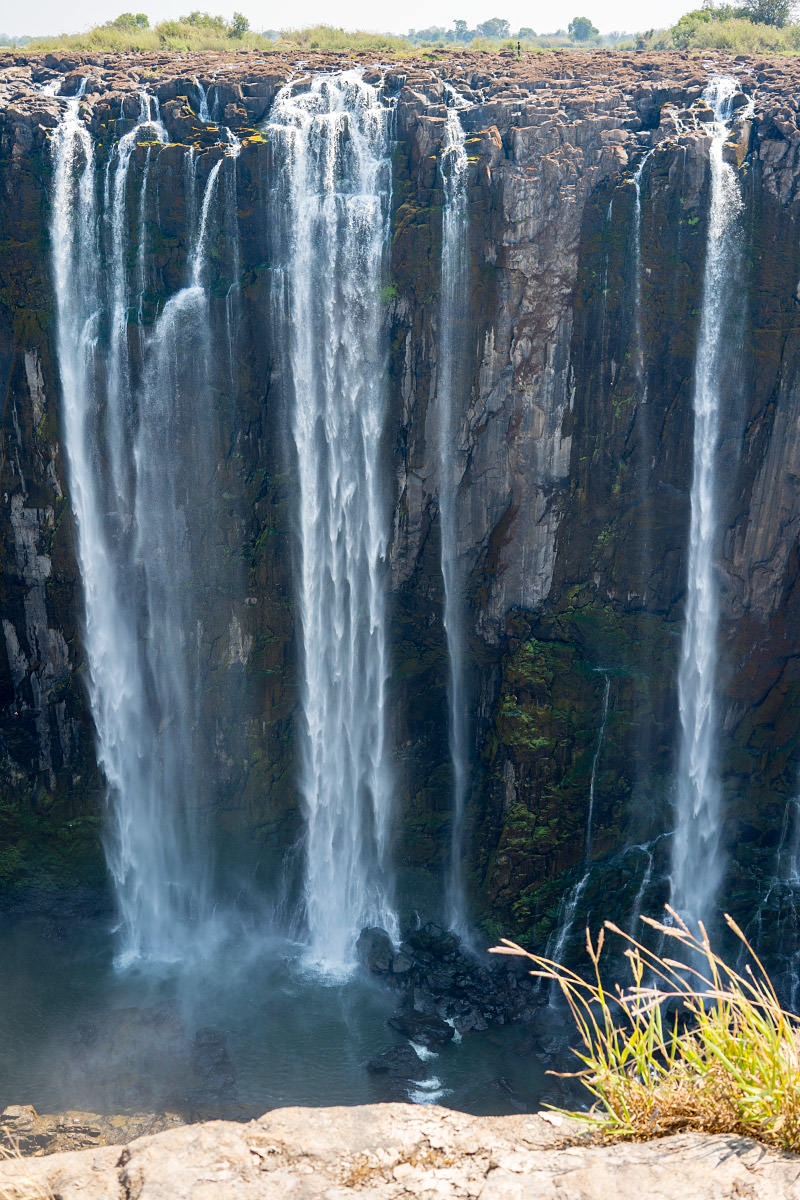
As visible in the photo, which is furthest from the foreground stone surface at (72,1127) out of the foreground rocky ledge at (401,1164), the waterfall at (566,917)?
the foreground rocky ledge at (401,1164)

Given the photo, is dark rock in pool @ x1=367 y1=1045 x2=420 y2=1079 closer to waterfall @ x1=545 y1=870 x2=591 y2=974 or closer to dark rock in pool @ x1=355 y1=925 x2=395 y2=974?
Result: dark rock in pool @ x1=355 y1=925 x2=395 y2=974

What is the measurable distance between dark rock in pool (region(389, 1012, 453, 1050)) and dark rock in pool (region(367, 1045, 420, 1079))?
308 millimetres

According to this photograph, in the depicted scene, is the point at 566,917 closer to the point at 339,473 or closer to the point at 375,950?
the point at 375,950

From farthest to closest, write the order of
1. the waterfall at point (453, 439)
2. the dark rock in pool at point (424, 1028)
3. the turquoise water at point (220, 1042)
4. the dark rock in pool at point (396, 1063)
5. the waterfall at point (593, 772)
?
the waterfall at point (593, 772) → the waterfall at point (453, 439) → the dark rock in pool at point (424, 1028) → the dark rock in pool at point (396, 1063) → the turquoise water at point (220, 1042)

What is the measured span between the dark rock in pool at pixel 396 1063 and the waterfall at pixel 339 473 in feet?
8.19

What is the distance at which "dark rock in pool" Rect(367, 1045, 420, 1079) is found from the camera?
15.3 meters

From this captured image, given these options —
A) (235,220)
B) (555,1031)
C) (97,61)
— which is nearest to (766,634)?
(555,1031)

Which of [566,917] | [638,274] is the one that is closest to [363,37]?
[638,274]

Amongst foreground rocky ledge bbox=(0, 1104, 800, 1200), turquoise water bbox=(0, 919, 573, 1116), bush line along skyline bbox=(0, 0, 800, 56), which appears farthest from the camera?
bush line along skyline bbox=(0, 0, 800, 56)

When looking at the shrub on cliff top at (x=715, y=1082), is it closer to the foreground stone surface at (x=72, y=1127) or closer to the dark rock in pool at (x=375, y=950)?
the foreground stone surface at (x=72, y=1127)

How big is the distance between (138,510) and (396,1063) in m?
11.3

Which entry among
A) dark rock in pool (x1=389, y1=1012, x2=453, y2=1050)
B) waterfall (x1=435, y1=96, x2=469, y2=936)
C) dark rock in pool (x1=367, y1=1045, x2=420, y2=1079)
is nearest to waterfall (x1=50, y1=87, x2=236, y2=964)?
waterfall (x1=435, y1=96, x2=469, y2=936)

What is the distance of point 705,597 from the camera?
17.7 metres

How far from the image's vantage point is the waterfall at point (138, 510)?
18406 millimetres
